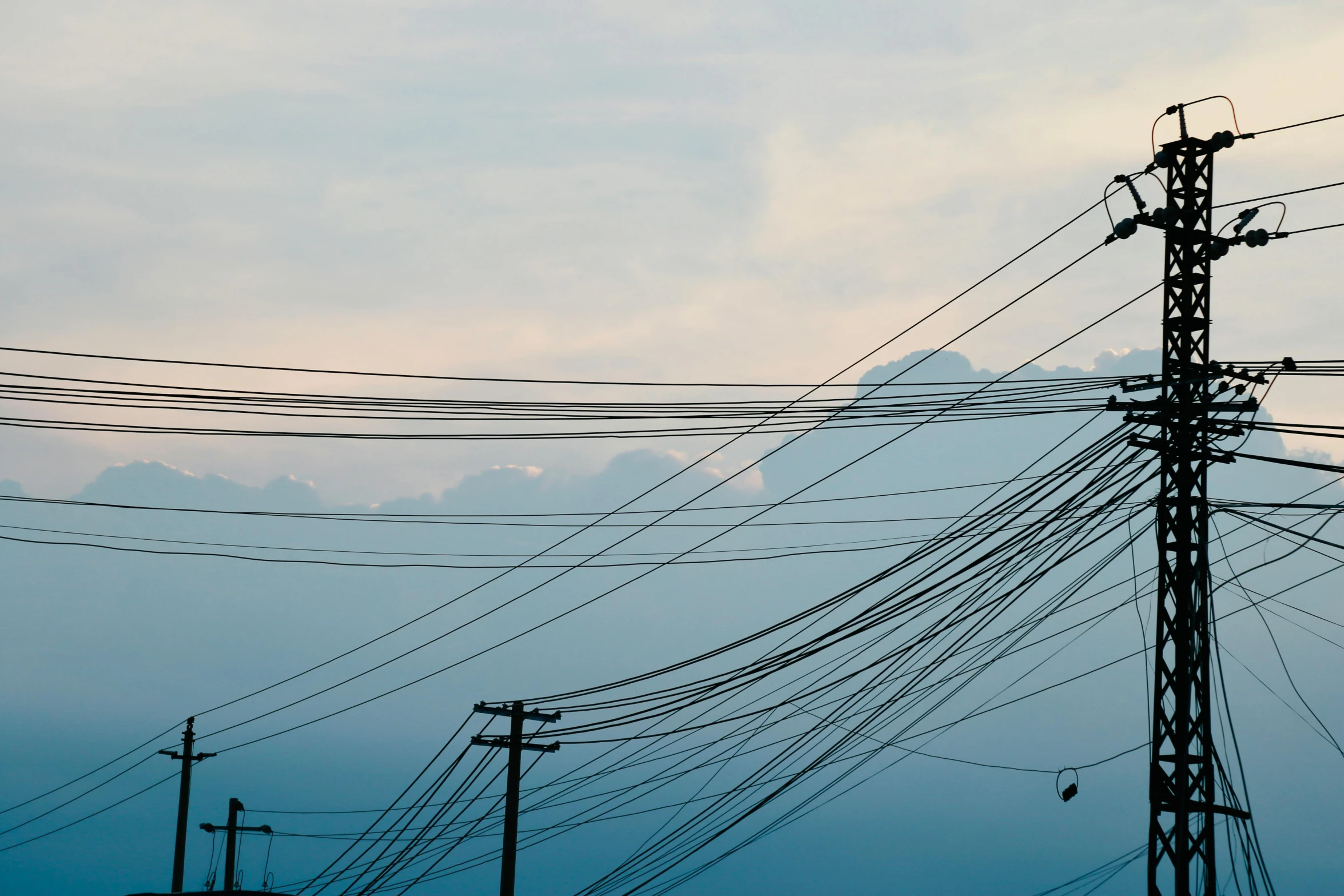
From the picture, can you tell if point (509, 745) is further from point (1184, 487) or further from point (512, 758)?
point (1184, 487)

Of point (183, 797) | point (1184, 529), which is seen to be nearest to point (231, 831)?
point (183, 797)

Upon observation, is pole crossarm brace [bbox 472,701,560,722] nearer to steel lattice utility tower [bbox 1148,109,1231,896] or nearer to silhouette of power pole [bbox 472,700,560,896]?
silhouette of power pole [bbox 472,700,560,896]

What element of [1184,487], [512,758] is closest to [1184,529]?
[1184,487]

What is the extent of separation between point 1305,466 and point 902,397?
22.6 feet

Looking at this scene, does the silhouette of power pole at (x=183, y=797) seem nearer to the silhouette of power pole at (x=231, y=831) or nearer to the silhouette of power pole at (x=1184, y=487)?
the silhouette of power pole at (x=231, y=831)

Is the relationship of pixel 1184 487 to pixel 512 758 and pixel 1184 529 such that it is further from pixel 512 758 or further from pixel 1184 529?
pixel 512 758

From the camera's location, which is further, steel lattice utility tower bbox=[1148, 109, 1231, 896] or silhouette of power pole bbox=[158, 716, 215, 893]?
silhouette of power pole bbox=[158, 716, 215, 893]

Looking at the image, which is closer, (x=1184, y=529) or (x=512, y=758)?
(x=1184, y=529)

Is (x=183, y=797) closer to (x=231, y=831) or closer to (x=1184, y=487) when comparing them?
(x=231, y=831)

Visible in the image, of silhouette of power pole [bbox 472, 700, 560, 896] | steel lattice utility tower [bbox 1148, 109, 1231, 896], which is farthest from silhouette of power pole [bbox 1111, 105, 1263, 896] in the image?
silhouette of power pole [bbox 472, 700, 560, 896]

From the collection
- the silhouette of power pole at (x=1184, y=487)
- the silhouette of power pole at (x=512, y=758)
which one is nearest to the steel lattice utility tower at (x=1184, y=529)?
the silhouette of power pole at (x=1184, y=487)

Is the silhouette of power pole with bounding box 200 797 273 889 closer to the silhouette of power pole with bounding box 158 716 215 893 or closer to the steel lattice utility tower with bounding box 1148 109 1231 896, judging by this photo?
the silhouette of power pole with bounding box 158 716 215 893

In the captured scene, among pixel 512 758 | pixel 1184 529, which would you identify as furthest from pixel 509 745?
pixel 1184 529

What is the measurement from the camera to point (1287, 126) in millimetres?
19062
